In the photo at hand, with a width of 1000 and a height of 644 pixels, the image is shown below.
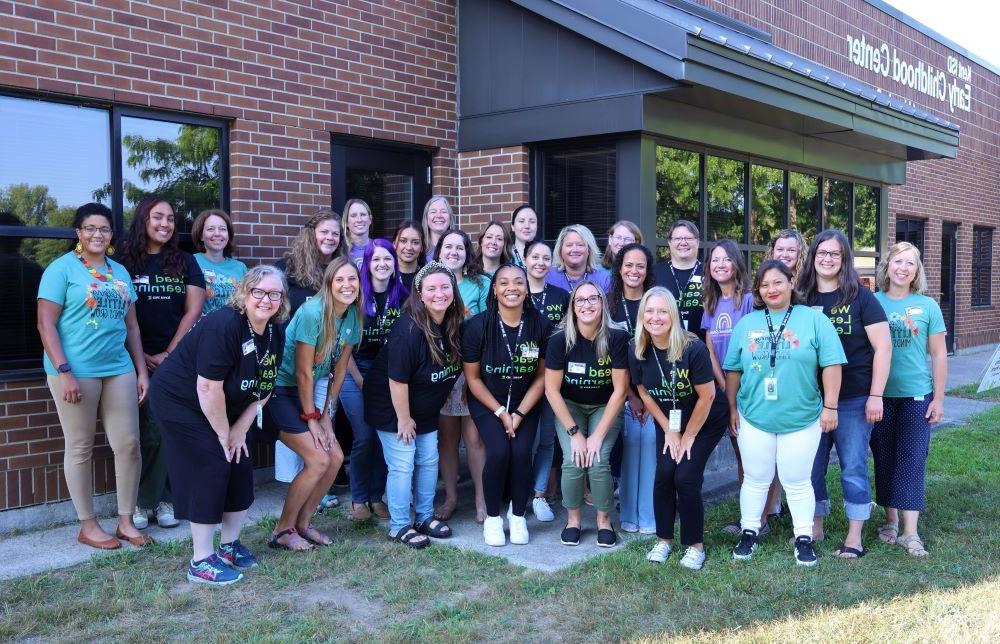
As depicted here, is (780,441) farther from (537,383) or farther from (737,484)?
(737,484)

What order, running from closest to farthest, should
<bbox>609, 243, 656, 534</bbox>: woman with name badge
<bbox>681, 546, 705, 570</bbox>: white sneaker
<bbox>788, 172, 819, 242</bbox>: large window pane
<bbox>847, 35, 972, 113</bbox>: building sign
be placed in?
<bbox>681, 546, 705, 570</bbox>: white sneaker
<bbox>609, 243, 656, 534</bbox>: woman with name badge
<bbox>788, 172, 819, 242</bbox>: large window pane
<bbox>847, 35, 972, 113</bbox>: building sign

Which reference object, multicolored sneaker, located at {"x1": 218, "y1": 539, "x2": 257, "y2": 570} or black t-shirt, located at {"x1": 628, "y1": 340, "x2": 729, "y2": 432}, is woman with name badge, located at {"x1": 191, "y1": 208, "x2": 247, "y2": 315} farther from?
black t-shirt, located at {"x1": 628, "y1": 340, "x2": 729, "y2": 432}

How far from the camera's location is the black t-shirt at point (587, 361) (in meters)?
4.87

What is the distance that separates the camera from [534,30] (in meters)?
6.88

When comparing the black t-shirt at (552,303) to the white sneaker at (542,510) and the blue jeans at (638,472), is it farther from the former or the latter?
the white sneaker at (542,510)

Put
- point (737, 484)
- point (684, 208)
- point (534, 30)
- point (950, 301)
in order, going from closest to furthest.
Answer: point (737, 484) → point (534, 30) → point (684, 208) → point (950, 301)

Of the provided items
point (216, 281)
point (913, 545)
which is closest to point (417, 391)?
point (216, 281)

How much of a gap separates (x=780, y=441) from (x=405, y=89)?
429cm

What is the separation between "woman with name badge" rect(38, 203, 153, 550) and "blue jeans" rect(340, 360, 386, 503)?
1230 millimetres

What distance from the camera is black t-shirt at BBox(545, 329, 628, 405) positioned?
16.0 ft

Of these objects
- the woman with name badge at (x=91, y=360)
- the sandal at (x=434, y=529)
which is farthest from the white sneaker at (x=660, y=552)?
the woman with name badge at (x=91, y=360)

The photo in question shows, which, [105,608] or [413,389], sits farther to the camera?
[413,389]

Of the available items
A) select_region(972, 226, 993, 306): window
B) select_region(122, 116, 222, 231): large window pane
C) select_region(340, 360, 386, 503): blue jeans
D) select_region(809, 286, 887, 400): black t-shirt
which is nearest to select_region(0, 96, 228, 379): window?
select_region(122, 116, 222, 231): large window pane

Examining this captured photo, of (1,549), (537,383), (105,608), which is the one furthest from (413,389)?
(1,549)
